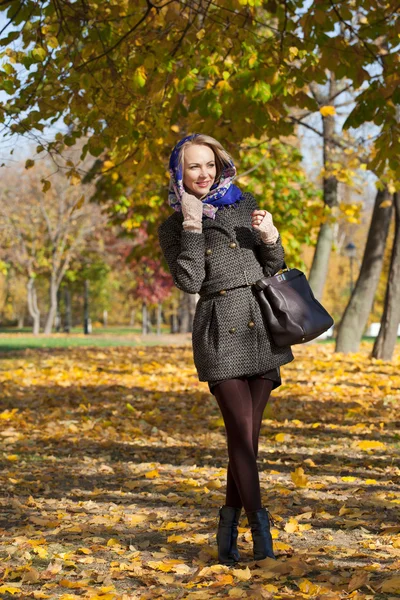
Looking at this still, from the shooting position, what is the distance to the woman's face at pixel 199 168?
3.94m

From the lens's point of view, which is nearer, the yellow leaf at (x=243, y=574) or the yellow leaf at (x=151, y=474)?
the yellow leaf at (x=243, y=574)

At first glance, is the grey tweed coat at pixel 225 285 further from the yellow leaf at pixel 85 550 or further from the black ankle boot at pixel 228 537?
the yellow leaf at pixel 85 550

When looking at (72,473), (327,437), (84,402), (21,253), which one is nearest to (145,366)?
(84,402)

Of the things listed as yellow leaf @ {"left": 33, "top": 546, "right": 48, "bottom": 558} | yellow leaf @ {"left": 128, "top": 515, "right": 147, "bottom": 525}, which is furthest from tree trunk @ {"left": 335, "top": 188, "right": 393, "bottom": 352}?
yellow leaf @ {"left": 33, "top": 546, "right": 48, "bottom": 558}

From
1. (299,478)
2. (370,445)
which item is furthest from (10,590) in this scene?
(370,445)

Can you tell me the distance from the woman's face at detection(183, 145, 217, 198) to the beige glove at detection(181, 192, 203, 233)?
13 cm

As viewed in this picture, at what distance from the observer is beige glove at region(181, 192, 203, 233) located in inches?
150

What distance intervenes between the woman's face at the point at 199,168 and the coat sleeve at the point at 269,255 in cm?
32

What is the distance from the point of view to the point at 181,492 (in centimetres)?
579

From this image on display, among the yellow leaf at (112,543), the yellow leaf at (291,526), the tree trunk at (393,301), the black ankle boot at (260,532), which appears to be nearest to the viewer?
the black ankle boot at (260,532)

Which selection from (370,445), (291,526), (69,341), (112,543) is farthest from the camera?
(69,341)

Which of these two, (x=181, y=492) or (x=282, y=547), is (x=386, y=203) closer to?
(x=181, y=492)

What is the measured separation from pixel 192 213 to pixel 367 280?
1331cm

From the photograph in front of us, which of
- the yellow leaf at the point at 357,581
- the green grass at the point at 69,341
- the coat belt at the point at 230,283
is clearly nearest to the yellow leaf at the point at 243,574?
the yellow leaf at the point at 357,581
